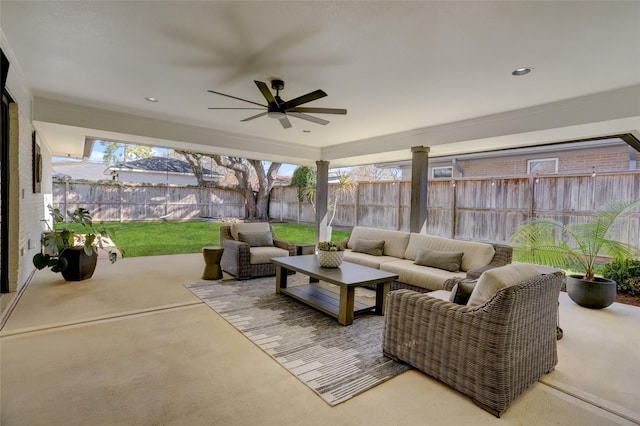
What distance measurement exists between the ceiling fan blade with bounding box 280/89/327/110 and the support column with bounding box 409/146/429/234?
10.2 feet

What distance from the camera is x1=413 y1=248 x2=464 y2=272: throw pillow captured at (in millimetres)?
4199

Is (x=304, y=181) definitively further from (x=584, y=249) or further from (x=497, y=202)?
(x=584, y=249)

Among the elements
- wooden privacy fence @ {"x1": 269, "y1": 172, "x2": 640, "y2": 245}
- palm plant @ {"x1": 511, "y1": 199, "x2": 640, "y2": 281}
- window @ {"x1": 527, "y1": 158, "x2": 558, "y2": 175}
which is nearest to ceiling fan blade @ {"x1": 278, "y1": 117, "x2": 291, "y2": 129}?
palm plant @ {"x1": 511, "y1": 199, "x2": 640, "y2": 281}

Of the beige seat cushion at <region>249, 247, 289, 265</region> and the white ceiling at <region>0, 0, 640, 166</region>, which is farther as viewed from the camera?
the beige seat cushion at <region>249, 247, 289, 265</region>

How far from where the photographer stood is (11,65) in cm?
332

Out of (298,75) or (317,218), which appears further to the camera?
(317,218)

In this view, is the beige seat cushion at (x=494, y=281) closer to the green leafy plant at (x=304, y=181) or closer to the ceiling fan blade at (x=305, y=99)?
the ceiling fan blade at (x=305, y=99)

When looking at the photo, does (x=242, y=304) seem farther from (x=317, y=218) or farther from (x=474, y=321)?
(x=317, y=218)

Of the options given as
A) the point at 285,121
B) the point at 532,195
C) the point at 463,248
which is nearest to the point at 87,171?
the point at 285,121

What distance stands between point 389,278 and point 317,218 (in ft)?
14.9

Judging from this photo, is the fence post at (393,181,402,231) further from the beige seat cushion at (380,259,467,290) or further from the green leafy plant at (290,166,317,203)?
the beige seat cushion at (380,259,467,290)

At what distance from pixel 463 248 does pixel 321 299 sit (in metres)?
2.10

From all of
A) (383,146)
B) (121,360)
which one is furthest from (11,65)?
(383,146)

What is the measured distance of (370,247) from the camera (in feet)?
17.4
